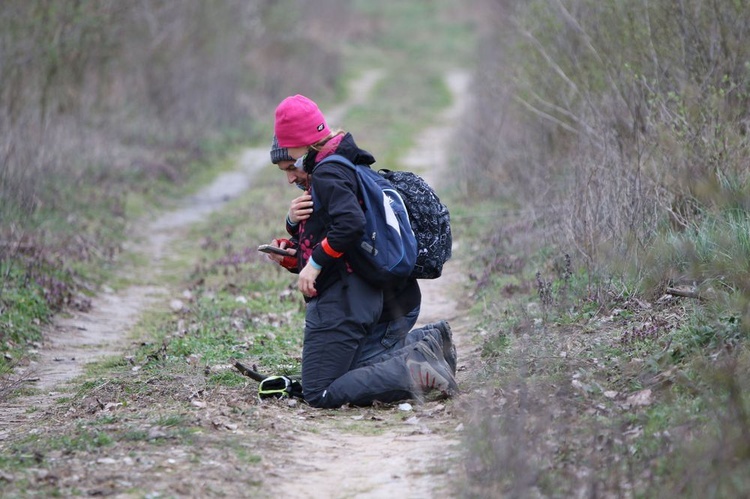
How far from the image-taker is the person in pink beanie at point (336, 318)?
5.62 metres

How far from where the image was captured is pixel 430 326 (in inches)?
237

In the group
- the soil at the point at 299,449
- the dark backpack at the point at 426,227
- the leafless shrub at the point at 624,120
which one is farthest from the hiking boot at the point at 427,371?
the leafless shrub at the point at 624,120

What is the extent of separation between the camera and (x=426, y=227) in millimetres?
5734

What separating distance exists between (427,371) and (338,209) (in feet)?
3.62

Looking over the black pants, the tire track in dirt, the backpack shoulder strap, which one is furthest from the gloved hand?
the backpack shoulder strap

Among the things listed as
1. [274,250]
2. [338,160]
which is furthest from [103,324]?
[338,160]

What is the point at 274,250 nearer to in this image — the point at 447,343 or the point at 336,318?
the point at 336,318

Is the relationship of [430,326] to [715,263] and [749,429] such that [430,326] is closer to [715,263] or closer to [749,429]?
[715,263]

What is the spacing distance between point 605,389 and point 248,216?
8982 millimetres

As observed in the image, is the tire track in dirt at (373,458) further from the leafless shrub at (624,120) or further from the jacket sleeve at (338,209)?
the leafless shrub at (624,120)

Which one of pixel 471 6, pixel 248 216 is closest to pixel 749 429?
pixel 248 216

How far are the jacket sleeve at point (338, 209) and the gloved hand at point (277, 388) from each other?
836 mm

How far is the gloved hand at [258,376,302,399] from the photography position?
5832 millimetres

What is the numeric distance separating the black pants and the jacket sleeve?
27cm
